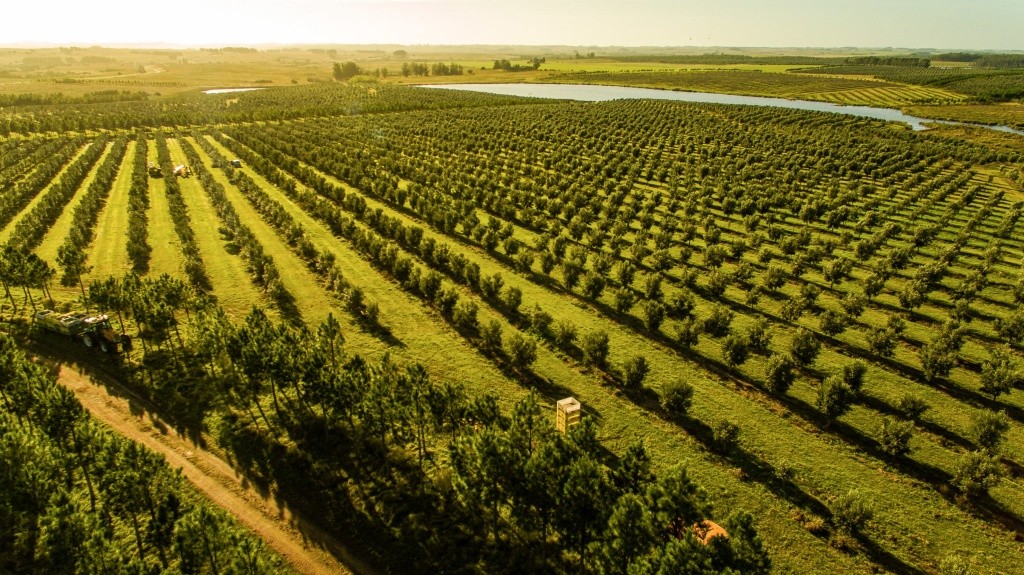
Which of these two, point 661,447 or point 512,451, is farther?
point 661,447

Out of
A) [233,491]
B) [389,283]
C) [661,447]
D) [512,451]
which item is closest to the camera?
[512,451]

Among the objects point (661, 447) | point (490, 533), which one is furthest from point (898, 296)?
point (490, 533)

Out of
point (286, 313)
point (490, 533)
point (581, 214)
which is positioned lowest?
point (490, 533)

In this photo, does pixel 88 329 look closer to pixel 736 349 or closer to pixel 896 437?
pixel 736 349

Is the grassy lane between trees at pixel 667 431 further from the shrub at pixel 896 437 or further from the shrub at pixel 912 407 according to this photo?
the shrub at pixel 912 407

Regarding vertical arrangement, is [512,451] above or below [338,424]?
above

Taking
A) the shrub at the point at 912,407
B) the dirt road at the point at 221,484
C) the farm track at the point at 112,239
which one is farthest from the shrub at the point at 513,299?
the farm track at the point at 112,239

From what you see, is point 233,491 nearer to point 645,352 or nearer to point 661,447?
point 661,447
